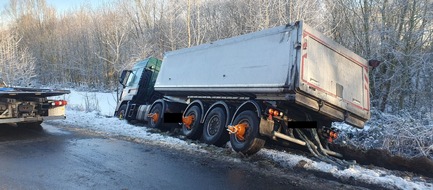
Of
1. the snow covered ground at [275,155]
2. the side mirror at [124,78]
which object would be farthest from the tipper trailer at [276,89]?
the side mirror at [124,78]

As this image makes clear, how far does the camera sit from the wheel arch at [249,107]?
6.90m

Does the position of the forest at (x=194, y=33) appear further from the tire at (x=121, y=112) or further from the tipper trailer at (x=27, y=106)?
the tipper trailer at (x=27, y=106)

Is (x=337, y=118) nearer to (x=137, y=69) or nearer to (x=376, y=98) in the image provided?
(x=376, y=98)

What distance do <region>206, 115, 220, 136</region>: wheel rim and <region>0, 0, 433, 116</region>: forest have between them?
241 inches

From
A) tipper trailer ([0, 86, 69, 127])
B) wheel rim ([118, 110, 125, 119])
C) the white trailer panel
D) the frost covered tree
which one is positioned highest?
the frost covered tree

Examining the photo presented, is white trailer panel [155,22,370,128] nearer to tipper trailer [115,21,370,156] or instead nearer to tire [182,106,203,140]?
tipper trailer [115,21,370,156]

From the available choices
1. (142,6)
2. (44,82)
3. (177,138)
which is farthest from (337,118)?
(44,82)

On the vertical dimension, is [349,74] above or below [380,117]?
above

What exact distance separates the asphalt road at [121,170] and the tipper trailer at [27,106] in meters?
1.36

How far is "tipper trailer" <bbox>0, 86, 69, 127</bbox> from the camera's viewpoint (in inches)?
356

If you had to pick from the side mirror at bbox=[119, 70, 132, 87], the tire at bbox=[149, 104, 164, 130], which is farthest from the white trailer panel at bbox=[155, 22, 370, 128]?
the side mirror at bbox=[119, 70, 132, 87]

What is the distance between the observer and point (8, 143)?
25.6 feet

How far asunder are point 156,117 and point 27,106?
3.61 metres

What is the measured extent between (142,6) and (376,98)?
94.2 ft
